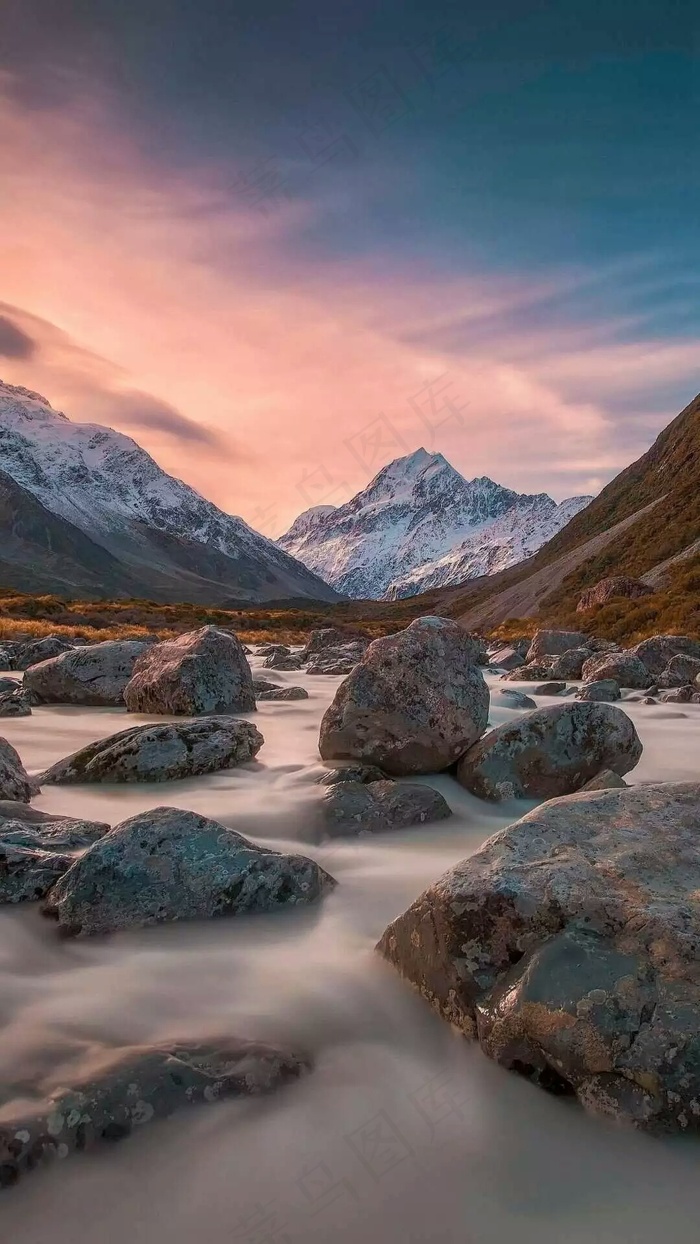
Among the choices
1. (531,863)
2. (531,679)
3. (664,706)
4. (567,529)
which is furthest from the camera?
(567,529)

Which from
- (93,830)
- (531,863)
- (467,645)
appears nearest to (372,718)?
(467,645)

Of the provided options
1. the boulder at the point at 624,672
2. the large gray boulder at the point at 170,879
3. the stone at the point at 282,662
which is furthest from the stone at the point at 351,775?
the stone at the point at 282,662

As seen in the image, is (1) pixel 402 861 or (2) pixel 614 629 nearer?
(1) pixel 402 861

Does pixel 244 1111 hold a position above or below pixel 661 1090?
below

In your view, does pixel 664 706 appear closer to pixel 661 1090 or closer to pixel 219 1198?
pixel 661 1090

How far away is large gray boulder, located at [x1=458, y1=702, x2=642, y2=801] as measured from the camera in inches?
287

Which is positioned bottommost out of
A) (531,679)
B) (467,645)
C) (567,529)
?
(531,679)

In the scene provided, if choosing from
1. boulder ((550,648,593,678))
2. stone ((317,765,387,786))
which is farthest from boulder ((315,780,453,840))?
boulder ((550,648,593,678))

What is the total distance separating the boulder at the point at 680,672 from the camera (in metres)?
17.2

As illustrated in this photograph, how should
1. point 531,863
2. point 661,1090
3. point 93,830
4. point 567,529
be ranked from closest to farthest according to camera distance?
1. point 661,1090
2. point 531,863
3. point 93,830
4. point 567,529

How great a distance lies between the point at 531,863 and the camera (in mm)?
3502

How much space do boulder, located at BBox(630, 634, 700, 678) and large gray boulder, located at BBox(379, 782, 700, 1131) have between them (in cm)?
1805

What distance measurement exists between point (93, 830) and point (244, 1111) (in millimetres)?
2967

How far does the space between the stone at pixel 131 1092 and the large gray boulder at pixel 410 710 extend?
16.8 ft
